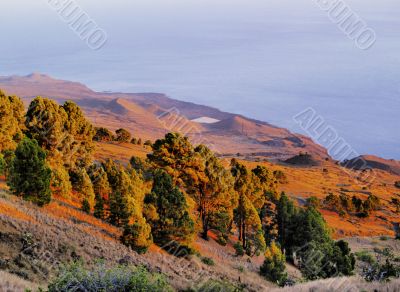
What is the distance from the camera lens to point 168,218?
28.8 m

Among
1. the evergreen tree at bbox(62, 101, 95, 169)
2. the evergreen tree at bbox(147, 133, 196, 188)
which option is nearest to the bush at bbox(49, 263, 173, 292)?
the evergreen tree at bbox(147, 133, 196, 188)

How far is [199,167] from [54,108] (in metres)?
12.7

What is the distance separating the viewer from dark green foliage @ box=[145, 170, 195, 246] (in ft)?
93.7

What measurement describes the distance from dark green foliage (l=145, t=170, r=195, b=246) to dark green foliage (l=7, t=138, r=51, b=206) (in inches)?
245

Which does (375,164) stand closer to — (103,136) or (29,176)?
(103,136)

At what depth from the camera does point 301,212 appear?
4222 centimetres

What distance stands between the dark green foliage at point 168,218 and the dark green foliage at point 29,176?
6.23 metres

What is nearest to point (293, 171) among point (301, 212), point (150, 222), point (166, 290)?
point (301, 212)

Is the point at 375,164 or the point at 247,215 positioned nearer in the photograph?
the point at 247,215

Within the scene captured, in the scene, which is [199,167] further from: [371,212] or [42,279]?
[371,212]

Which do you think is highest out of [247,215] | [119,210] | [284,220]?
[284,220]

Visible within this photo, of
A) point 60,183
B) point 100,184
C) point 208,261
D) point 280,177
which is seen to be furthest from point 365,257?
point 280,177

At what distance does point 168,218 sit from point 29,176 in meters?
8.31

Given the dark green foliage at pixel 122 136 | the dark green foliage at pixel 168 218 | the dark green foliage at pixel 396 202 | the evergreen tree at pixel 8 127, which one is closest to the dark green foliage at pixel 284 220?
the dark green foliage at pixel 168 218
